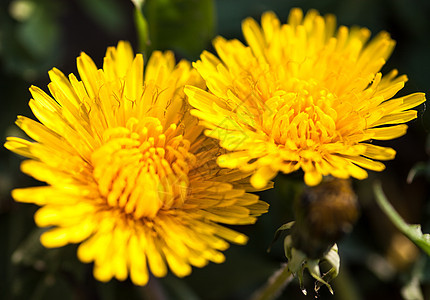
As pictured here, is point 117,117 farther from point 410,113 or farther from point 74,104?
point 410,113

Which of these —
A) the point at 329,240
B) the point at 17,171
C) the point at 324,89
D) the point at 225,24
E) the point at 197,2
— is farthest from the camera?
the point at 225,24

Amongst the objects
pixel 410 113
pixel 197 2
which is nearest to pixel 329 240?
pixel 410 113

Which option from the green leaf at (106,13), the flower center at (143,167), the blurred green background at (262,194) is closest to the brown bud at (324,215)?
the flower center at (143,167)

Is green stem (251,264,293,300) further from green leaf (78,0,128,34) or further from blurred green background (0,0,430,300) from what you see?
green leaf (78,0,128,34)

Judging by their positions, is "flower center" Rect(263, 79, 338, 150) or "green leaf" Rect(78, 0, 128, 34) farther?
"green leaf" Rect(78, 0, 128, 34)

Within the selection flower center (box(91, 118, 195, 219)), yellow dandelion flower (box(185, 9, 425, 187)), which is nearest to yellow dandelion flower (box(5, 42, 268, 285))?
flower center (box(91, 118, 195, 219))

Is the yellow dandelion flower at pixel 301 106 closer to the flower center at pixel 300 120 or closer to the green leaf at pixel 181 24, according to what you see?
the flower center at pixel 300 120

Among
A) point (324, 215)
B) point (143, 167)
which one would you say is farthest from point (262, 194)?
point (324, 215)
